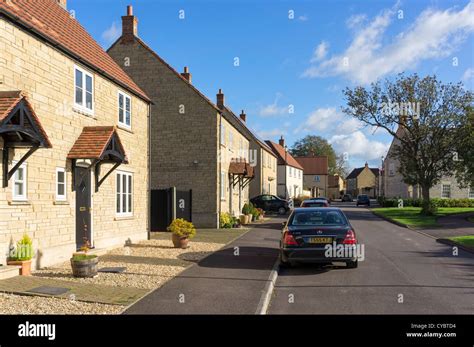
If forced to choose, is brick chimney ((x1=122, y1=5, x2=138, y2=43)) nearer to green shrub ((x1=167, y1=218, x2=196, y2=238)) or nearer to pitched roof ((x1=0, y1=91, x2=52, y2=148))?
green shrub ((x1=167, y1=218, x2=196, y2=238))

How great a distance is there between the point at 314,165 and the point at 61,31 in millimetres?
76475

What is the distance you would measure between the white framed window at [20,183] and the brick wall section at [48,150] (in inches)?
4.0

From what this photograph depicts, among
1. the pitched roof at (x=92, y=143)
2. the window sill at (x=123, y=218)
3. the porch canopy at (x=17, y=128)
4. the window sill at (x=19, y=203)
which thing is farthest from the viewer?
the window sill at (x=123, y=218)

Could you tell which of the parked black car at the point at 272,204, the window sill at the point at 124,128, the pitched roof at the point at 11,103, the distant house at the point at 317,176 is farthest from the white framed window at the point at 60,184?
the distant house at the point at 317,176

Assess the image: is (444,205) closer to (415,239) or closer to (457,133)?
(457,133)

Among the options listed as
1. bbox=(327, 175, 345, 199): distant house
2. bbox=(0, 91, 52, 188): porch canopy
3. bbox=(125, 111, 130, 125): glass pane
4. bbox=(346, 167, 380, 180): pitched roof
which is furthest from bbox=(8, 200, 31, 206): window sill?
bbox=(346, 167, 380, 180): pitched roof

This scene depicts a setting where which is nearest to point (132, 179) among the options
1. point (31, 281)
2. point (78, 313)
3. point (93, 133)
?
point (93, 133)

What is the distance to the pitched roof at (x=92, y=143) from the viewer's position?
38.7ft

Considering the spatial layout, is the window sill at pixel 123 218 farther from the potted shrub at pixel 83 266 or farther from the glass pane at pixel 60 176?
the potted shrub at pixel 83 266

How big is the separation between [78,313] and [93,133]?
6709mm

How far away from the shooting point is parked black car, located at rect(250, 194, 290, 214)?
38.8 meters

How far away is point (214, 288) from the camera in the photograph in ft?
28.9

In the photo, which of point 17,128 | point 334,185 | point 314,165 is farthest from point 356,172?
point 17,128

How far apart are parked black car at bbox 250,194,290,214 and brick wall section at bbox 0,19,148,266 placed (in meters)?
25.2
